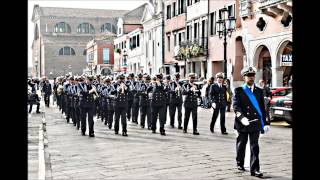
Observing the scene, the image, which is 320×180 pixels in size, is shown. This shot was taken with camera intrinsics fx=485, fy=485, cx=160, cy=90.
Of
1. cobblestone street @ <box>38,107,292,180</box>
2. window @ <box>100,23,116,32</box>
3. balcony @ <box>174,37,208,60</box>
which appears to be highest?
window @ <box>100,23,116,32</box>

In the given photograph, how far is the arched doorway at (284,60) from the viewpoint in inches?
973

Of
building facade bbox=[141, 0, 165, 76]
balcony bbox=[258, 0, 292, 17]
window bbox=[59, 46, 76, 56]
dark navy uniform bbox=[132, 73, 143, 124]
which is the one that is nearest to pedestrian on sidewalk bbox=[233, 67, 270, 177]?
dark navy uniform bbox=[132, 73, 143, 124]

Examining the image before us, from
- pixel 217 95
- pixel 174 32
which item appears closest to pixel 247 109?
pixel 217 95

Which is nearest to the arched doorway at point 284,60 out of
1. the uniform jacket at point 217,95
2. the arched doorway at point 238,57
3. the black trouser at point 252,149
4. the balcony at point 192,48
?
the arched doorway at point 238,57

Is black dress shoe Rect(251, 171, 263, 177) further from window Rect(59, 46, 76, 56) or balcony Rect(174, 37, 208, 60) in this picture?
window Rect(59, 46, 76, 56)

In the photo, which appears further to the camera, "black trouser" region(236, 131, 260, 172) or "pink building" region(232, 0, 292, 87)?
"pink building" region(232, 0, 292, 87)

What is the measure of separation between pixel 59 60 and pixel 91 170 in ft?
296

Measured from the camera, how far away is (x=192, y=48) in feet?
121

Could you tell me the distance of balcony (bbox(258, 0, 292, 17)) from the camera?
23.5 metres

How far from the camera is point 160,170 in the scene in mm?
8203

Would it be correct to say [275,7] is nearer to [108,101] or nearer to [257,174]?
[108,101]

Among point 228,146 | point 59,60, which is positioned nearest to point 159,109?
point 228,146

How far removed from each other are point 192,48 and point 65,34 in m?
67.3

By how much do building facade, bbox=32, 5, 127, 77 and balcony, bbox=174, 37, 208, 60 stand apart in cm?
6033
